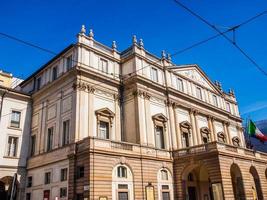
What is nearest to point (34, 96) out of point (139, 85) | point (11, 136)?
point (11, 136)

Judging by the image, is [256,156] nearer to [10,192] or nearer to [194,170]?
[194,170]

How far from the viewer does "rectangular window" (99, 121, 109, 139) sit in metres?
27.5

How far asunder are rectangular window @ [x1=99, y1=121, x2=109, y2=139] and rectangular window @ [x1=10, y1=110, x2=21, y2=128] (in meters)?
9.95

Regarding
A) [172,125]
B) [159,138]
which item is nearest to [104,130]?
[159,138]

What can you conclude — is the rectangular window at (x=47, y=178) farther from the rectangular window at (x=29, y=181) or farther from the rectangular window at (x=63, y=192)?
the rectangular window at (x=29, y=181)

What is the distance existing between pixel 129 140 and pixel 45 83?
38.9 ft

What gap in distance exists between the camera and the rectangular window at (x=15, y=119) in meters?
30.7

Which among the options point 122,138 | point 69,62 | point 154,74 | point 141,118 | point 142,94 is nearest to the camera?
point 141,118

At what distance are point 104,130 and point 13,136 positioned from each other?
1006 cm

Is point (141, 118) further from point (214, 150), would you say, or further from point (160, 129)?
point (214, 150)

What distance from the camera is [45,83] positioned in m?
32.5

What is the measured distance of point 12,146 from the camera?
98.1 feet

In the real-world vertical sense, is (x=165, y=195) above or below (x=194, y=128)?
below

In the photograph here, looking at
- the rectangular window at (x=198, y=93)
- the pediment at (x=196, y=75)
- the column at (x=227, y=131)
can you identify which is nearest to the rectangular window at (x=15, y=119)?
the pediment at (x=196, y=75)
